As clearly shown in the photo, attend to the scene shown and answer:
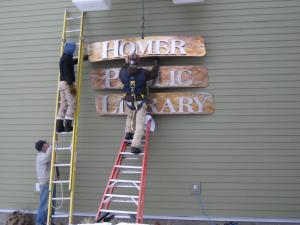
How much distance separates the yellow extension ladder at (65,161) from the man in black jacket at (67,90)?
103 millimetres

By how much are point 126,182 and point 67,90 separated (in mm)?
2093

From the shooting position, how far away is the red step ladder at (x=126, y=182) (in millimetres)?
6996

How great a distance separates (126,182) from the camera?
735cm

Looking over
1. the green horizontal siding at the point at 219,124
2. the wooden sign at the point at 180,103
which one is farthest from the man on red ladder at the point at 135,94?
the green horizontal siding at the point at 219,124

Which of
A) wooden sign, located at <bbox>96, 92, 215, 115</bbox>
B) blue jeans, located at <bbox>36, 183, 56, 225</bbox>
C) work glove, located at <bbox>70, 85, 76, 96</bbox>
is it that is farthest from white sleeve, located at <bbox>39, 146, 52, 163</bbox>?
wooden sign, located at <bbox>96, 92, 215, 115</bbox>

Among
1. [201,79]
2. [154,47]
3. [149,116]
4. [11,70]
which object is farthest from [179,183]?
[11,70]

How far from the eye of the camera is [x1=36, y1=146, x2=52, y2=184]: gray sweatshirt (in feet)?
26.6

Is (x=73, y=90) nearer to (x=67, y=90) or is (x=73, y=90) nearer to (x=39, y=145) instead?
(x=67, y=90)

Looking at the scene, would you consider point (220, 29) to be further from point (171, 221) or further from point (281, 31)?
point (171, 221)

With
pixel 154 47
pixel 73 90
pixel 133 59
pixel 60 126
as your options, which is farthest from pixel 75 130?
pixel 154 47

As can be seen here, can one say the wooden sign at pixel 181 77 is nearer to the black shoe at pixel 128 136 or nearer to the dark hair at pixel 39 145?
the black shoe at pixel 128 136

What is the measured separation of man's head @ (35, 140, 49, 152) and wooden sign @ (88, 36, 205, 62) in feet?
6.51

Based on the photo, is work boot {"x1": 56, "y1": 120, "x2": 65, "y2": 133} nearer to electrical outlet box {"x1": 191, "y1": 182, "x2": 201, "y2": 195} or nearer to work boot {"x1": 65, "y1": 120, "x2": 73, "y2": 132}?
work boot {"x1": 65, "y1": 120, "x2": 73, "y2": 132}

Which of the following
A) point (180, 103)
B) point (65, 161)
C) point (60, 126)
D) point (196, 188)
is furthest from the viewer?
point (65, 161)
